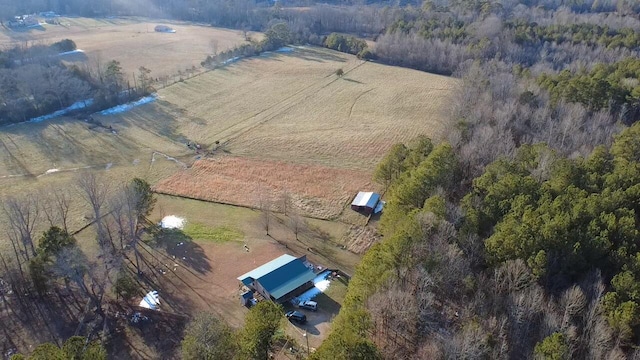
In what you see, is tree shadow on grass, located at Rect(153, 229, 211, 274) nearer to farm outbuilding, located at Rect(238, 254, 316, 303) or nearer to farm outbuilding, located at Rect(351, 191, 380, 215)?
farm outbuilding, located at Rect(238, 254, 316, 303)

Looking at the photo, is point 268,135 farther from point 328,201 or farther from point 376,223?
point 376,223

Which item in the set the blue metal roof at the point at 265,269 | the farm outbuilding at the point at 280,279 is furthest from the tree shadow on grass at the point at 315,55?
the farm outbuilding at the point at 280,279

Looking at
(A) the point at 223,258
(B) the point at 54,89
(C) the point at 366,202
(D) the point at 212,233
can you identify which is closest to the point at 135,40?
(B) the point at 54,89

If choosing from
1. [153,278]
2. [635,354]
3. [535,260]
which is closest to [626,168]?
[535,260]

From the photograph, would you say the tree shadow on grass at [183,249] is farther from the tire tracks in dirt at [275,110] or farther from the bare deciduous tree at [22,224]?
the tire tracks in dirt at [275,110]

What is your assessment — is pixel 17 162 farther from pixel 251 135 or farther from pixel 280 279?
pixel 280 279
